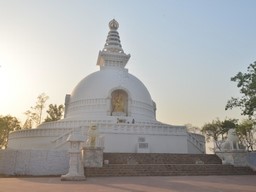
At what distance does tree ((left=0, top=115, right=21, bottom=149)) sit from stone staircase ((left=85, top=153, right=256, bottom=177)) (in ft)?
104

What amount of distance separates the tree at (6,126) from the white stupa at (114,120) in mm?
14205

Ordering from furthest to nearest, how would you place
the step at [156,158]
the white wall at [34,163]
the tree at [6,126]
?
the tree at [6,126] → the step at [156,158] → the white wall at [34,163]

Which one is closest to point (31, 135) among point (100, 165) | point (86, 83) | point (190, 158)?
point (86, 83)

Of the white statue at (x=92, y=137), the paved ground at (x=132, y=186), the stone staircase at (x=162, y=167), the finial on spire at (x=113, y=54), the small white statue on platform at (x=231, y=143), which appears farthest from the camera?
the finial on spire at (x=113, y=54)

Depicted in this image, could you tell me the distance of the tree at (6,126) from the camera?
1840 inches

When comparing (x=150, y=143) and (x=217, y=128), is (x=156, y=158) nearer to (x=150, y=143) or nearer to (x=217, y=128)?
(x=150, y=143)

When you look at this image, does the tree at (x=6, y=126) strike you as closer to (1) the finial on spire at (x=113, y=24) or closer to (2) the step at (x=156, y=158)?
(1) the finial on spire at (x=113, y=24)

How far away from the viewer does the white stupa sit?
27750 mm

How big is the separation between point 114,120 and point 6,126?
24.2m

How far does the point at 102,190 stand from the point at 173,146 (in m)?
19.7

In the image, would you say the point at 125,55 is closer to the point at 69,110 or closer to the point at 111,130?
the point at 69,110

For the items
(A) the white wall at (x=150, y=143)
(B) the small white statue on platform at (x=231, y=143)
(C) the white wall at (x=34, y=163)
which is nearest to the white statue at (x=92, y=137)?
(C) the white wall at (x=34, y=163)

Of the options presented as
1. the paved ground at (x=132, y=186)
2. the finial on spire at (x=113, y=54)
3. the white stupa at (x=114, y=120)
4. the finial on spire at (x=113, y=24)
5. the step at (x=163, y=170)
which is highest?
the finial on spire at (x=113, y=24)

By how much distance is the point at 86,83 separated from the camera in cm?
3844
